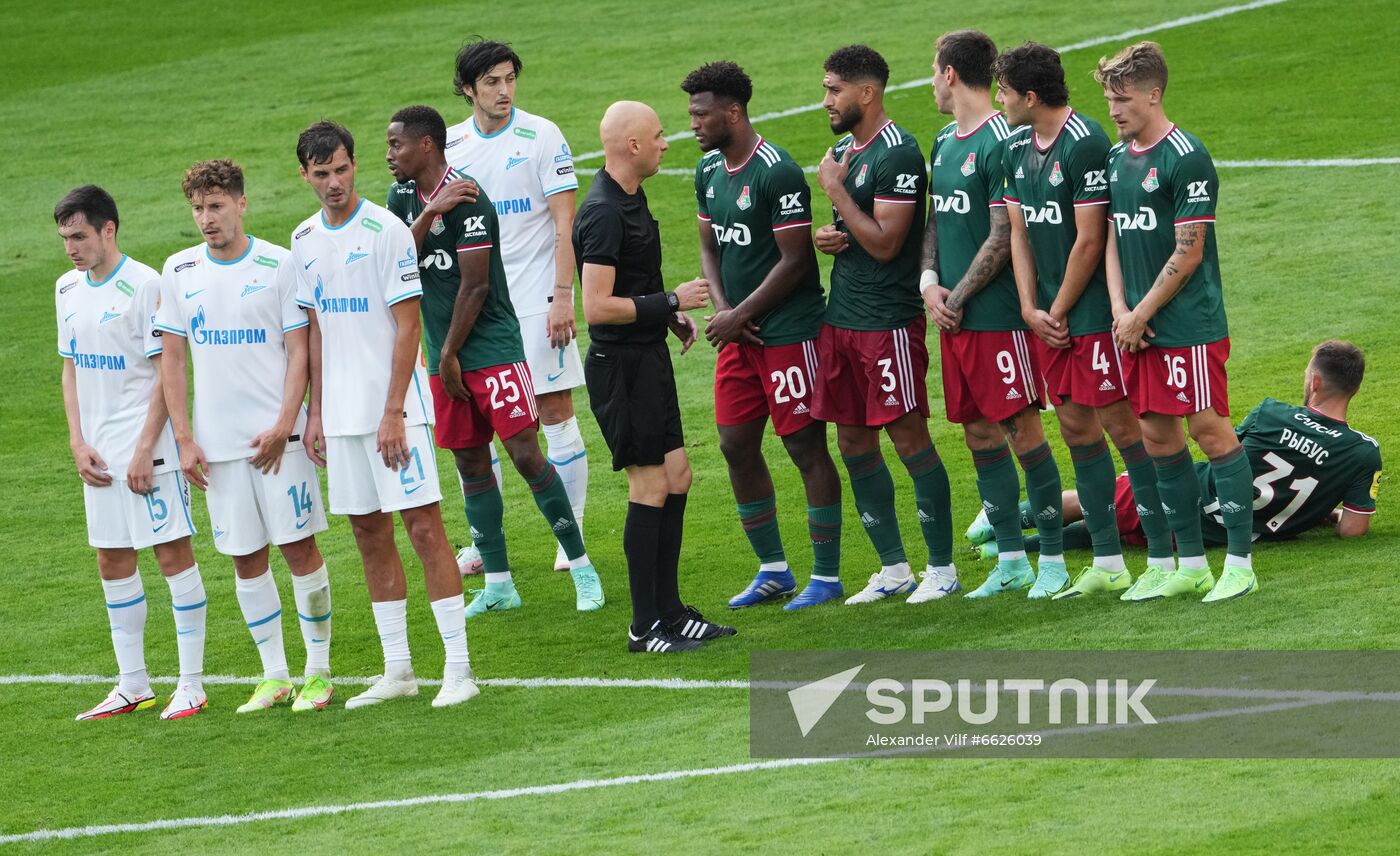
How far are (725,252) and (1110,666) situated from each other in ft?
9.17

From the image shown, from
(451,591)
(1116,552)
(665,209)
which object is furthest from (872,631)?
(665,209)

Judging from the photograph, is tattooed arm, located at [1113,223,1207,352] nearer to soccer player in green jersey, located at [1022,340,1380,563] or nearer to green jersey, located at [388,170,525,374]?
soccer player in green jersey, located at [1022,340,1380,563]

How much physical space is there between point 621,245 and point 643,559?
1.34 metres

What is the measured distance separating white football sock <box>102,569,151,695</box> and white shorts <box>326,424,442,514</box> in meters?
1.10

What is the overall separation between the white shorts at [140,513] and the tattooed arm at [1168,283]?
396 cm

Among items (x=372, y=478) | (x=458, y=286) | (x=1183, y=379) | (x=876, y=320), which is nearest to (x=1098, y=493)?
(x=1183, y=379)

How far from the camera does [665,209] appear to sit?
1742cm

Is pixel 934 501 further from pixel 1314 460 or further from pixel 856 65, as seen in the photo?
pixel 856 65

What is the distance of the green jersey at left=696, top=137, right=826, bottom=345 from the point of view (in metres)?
8.17

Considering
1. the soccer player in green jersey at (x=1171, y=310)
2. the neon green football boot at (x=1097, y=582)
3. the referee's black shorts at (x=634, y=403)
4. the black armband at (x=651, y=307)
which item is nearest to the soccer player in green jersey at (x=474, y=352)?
the referee's black shorts at (x=634, y=403)

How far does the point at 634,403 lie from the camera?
7.85m

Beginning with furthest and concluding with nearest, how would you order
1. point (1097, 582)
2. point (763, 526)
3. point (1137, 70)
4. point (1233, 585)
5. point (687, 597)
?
point (687, 597)
point (763, 526)
point (1097, 582)
point (1233, 585)
point (1137, 70)

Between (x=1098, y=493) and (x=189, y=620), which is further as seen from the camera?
(x=1098, y=493)

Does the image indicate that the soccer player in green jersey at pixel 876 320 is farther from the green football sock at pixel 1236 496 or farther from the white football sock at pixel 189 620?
the white football sock at pixel 189 620
